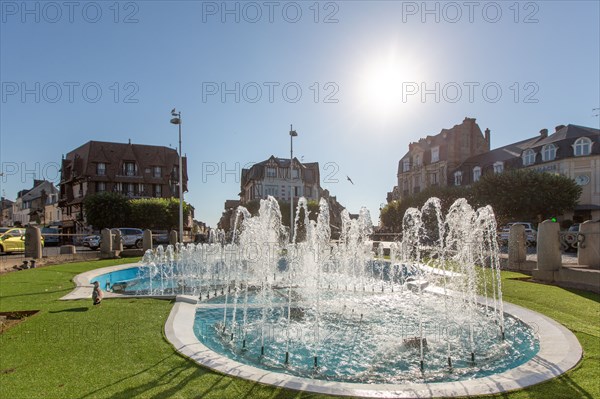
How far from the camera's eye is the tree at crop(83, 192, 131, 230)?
145ft

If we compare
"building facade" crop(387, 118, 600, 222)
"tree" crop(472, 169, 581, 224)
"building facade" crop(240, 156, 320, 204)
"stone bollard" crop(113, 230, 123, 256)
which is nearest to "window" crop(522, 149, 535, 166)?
"building facade" crop(387, 118, 600, 222)

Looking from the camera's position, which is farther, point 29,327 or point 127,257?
point 127,257

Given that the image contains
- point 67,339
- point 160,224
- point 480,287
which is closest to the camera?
point 67,339

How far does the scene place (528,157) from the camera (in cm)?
4334

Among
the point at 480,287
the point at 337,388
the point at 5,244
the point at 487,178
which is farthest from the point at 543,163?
the point at 5,244

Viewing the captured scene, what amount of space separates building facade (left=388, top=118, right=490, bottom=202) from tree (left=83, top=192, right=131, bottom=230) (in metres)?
37.5

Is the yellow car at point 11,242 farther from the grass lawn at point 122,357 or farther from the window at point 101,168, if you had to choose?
the window at point 101,168

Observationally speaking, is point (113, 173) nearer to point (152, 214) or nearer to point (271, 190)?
point (152, 214)

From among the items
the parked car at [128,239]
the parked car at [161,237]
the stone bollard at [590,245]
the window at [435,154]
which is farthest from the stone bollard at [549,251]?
the window at [435,154]

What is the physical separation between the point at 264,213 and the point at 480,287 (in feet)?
28.1

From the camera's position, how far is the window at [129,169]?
188ft

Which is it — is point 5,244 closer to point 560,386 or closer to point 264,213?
point 264,213

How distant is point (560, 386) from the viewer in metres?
5.09

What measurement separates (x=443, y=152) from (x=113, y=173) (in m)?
48.0
